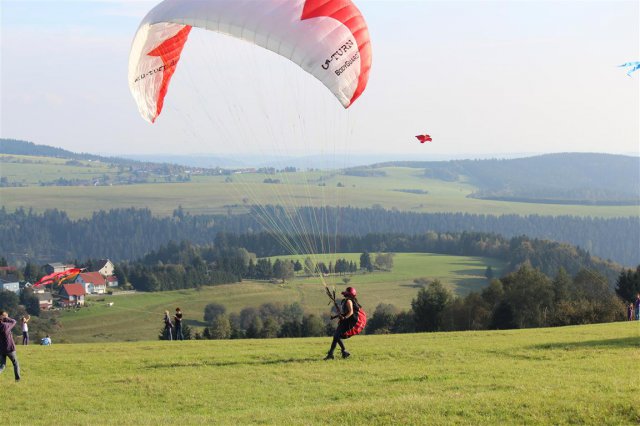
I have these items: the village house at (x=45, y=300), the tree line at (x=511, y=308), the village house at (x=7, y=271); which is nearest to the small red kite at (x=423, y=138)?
the tree line at (x=511, y=308)

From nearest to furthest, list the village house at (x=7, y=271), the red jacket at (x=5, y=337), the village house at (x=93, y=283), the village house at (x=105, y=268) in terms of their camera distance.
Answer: the red jacket at (x=5, y=337), the village house at (x=93, y=283), the village house at (x=7, y=271), the village house at (x=105, y=268)

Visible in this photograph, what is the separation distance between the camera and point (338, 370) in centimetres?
2194

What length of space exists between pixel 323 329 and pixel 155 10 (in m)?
55.8

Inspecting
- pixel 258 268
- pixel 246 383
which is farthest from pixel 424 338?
pixel 258 268

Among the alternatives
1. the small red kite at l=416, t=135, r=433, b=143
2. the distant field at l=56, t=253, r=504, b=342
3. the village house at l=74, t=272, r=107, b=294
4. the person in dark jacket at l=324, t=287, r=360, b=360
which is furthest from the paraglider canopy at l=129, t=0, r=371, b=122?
the village house at l=74, t=272, r=107, b=294

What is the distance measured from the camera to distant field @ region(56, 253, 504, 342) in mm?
100688

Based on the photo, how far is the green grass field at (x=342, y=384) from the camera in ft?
52.1

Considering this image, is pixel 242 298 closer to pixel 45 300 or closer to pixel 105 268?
pixel 45 300

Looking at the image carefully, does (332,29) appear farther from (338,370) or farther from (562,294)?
(562,294)

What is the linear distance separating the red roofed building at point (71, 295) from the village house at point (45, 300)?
65.0 inches

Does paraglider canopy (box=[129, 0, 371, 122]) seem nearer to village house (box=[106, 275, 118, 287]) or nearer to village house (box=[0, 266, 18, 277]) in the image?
village house (box=[106, 275, 118, 287])

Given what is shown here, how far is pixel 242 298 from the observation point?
125750 mm

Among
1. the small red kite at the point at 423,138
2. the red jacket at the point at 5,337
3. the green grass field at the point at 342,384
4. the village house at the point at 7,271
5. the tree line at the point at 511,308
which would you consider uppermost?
the small red kite at the point at 423,138

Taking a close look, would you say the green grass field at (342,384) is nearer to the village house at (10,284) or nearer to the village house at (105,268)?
the village house at (10,284)
